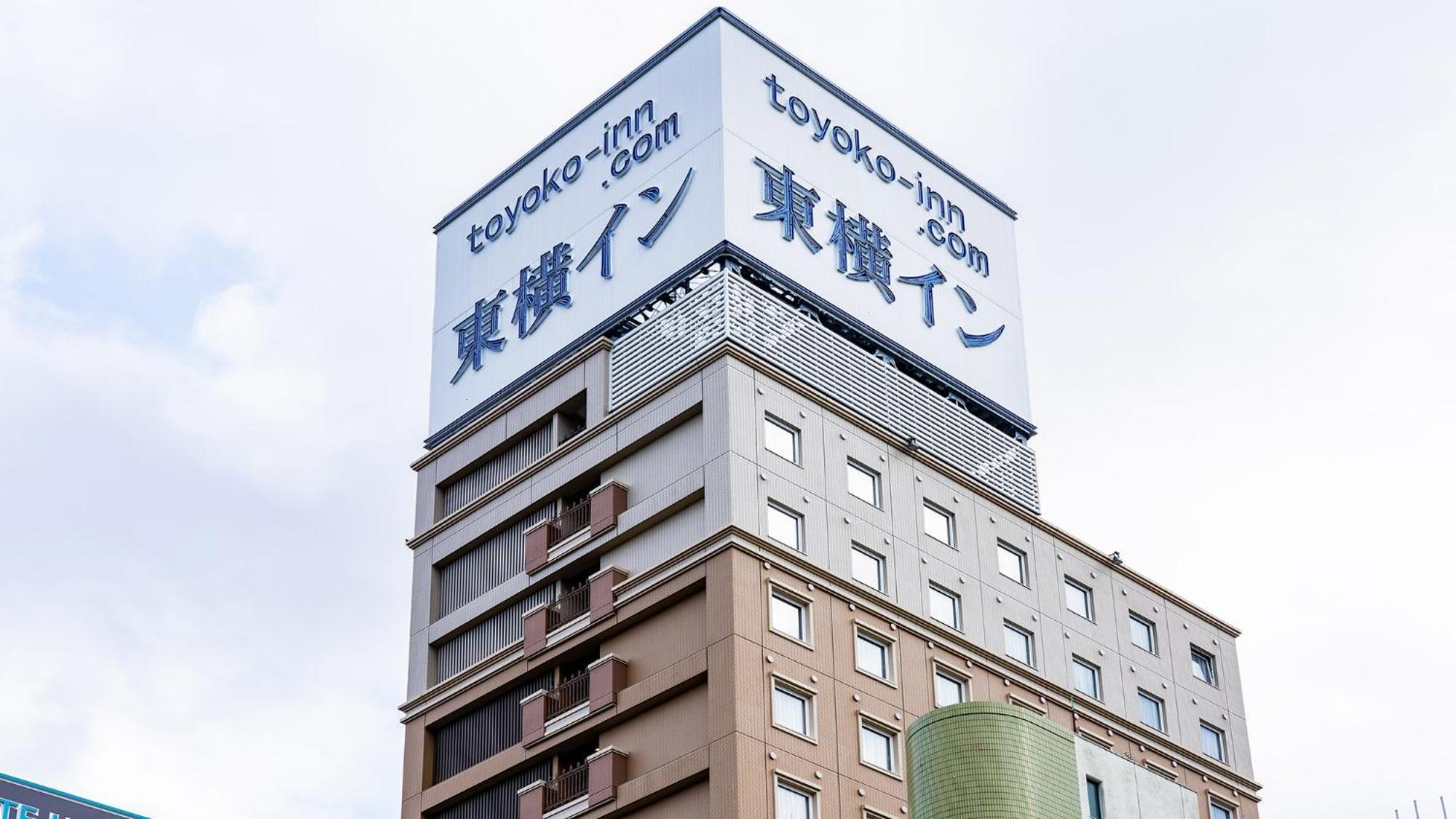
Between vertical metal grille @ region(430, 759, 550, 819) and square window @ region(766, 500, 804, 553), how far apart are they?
439 inches

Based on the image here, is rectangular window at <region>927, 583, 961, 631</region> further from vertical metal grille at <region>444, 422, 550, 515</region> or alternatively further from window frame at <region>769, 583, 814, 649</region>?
vertical metal grille at <region>444, 422, 550, 515</region>

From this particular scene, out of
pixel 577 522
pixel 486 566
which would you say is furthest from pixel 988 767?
pixel 486 566

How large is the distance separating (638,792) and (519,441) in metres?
18.5

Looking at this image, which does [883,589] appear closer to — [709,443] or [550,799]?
[709,443]

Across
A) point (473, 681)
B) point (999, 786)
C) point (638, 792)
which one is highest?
point (473, 681)

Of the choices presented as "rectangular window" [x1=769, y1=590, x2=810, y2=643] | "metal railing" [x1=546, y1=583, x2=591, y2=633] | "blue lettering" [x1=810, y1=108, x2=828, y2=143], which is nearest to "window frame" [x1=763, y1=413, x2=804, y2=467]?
"rectangular window" [x1=769, y1=590, x2=810, y2=643]

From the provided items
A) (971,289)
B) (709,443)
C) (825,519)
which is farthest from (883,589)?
(971,289)

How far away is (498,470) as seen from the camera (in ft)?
280

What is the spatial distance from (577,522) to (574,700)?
23.0 feet

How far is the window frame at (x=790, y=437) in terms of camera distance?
76.3m

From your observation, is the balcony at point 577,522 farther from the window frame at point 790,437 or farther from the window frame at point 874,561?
the window frame at point 874,561

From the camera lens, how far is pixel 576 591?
77.8 metres

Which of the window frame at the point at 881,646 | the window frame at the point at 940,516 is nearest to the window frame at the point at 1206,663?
the window frame at the point at 940,516

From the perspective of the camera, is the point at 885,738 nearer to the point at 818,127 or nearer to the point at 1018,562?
the point at 1018,562
